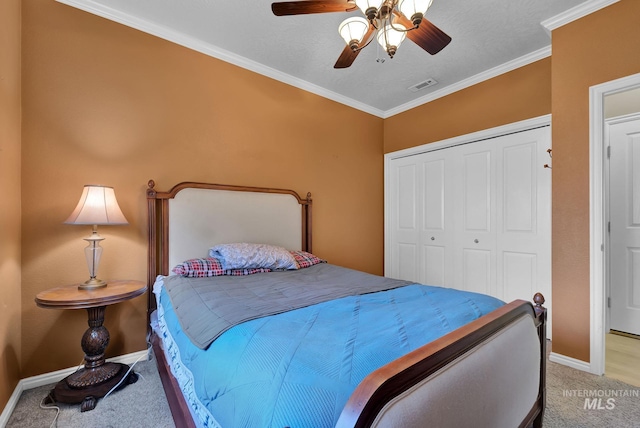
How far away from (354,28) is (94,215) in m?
1.94

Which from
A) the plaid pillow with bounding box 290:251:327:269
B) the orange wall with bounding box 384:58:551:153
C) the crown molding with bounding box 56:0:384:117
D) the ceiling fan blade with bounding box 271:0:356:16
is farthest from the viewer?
the orange wall with bounding box 384:58:551:153

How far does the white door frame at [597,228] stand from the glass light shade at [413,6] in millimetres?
1640

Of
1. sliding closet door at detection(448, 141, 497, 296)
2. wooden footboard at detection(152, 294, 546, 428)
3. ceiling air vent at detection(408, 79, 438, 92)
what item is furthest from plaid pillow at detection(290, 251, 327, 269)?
ceiling air vent at detection(408, 79, 438, 92)

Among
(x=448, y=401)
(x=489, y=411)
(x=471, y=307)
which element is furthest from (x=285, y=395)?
(x=471, y=307)

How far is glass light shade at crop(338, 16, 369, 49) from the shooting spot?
5.20 feet

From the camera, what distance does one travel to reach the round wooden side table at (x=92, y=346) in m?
1.64

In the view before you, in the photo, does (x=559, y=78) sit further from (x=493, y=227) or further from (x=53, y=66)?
(x=53, y=66)

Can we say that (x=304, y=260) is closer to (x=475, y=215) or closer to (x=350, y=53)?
(x=350, y=53)

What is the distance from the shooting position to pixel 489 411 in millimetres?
996

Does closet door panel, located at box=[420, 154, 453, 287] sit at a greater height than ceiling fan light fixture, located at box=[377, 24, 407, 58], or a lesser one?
lesser

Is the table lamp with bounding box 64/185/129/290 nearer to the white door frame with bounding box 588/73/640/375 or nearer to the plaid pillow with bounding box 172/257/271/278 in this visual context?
the plaid pillow with bounding box 172/257/271/278

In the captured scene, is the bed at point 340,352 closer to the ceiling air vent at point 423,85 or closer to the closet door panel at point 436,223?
the closet door panel at point 436,223

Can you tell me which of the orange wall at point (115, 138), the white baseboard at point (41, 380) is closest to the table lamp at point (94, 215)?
the orange wall at point (115, 138)

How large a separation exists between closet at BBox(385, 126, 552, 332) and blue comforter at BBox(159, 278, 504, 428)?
5.77ft
